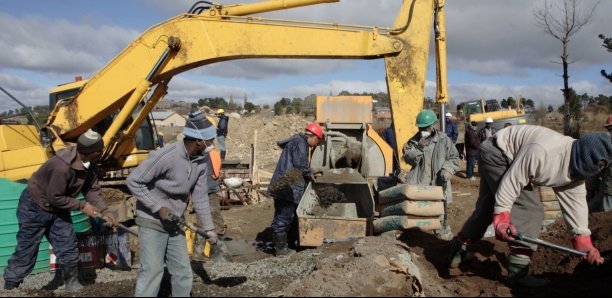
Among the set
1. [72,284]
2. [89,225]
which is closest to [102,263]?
[89,225]

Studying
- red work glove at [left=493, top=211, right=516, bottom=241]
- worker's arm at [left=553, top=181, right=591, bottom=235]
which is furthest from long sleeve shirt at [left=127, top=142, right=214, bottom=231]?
worker's arm at [left=553, top=181, right=591, bottom=235]

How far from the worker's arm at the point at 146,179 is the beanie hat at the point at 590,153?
10.7ft

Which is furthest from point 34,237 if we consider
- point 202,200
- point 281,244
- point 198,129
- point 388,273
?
point 388,273

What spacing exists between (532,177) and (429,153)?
2.41 meters

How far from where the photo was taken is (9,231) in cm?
588

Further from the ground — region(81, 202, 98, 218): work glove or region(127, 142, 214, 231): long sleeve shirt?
region(127, 142, 214, 231): long sleeve shirt

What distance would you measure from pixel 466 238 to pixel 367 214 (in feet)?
9.09

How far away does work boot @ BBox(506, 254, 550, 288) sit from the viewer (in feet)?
15.0

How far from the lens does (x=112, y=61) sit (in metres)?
7.57

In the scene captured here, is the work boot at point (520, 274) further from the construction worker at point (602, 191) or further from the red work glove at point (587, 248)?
the construction worker at point (602, 191)

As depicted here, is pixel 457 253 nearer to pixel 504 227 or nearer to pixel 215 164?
pixel 504 227

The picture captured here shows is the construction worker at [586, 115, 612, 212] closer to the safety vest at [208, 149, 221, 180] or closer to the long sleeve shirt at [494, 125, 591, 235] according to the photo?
the long sleeve shirt at [494, 125, 591, 235]

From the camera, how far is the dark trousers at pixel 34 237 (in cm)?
510

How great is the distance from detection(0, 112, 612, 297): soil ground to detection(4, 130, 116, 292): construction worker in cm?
27
